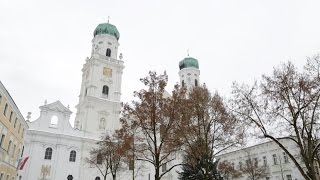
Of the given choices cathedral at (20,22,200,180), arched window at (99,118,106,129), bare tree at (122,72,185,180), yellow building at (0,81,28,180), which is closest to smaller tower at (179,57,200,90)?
cathedral at (20,22,200,180)

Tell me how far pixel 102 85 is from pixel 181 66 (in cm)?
2821

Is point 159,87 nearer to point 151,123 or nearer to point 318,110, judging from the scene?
point 151,123

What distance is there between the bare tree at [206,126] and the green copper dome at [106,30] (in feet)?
138

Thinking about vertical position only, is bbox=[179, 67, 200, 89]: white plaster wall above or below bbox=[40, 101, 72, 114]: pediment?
above

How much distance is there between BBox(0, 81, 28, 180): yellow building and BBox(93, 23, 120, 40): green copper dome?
103ft

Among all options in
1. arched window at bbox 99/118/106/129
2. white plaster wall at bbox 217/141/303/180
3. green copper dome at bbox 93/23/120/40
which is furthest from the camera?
green copper dome at bbox 93/23/120/40

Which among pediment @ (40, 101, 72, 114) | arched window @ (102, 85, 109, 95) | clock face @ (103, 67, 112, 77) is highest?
clock face @ (103, 67, 112, 77)

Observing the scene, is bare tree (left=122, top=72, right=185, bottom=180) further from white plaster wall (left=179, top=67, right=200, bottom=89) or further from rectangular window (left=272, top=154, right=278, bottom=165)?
white plaster wall (left=179, top=67, right=200, bottom=89)

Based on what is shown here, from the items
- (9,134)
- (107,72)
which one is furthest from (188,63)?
(9,134)

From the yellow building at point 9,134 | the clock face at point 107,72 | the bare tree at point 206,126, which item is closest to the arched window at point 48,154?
the yellow building at point 9,134

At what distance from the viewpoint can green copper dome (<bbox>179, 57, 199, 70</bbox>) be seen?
247ft

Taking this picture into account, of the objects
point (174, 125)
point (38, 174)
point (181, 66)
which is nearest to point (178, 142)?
point (174, 125)

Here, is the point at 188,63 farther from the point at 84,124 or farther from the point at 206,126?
the point at 206,126

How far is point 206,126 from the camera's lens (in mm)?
21422
